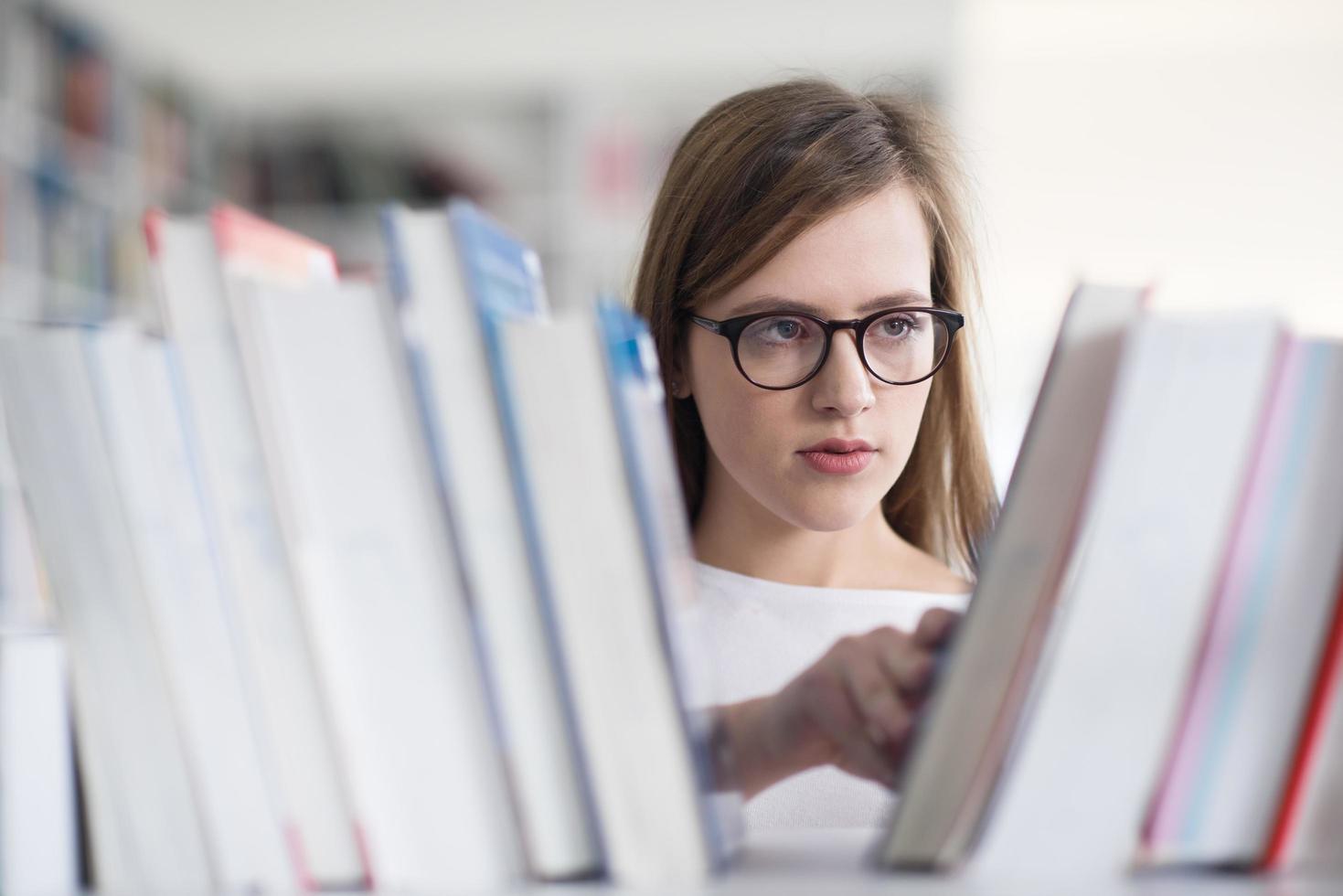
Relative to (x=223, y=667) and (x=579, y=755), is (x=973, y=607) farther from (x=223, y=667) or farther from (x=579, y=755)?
(x=223, y=667)

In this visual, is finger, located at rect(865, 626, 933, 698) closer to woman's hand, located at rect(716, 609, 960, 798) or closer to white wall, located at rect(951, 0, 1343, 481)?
woman's hand, located at rect(716, 609, 960, 798)

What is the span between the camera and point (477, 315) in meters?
0.47

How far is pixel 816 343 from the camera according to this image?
2.93ft

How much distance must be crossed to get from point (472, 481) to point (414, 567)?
45mm

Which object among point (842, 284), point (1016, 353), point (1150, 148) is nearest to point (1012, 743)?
point (842, 284)

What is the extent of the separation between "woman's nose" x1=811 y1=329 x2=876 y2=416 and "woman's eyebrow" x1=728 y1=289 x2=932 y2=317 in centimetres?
3

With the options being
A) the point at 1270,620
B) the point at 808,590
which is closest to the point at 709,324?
the point at 808,590

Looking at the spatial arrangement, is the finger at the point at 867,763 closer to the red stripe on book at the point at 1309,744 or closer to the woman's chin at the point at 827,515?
the red stripe on book at the point at 1309,744

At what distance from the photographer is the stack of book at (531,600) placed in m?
0.47

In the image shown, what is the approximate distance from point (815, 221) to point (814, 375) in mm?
125

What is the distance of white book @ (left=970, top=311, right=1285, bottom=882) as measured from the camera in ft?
1.51

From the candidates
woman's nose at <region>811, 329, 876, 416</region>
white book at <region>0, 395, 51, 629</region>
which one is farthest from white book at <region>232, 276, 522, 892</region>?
white book at <region>0, 395, 51, 629</region>

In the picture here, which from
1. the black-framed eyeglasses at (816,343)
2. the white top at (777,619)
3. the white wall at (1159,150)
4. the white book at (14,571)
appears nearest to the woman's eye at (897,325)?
the black-framed eyeglasses at (816,343)

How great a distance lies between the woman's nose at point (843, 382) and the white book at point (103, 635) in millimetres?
512
